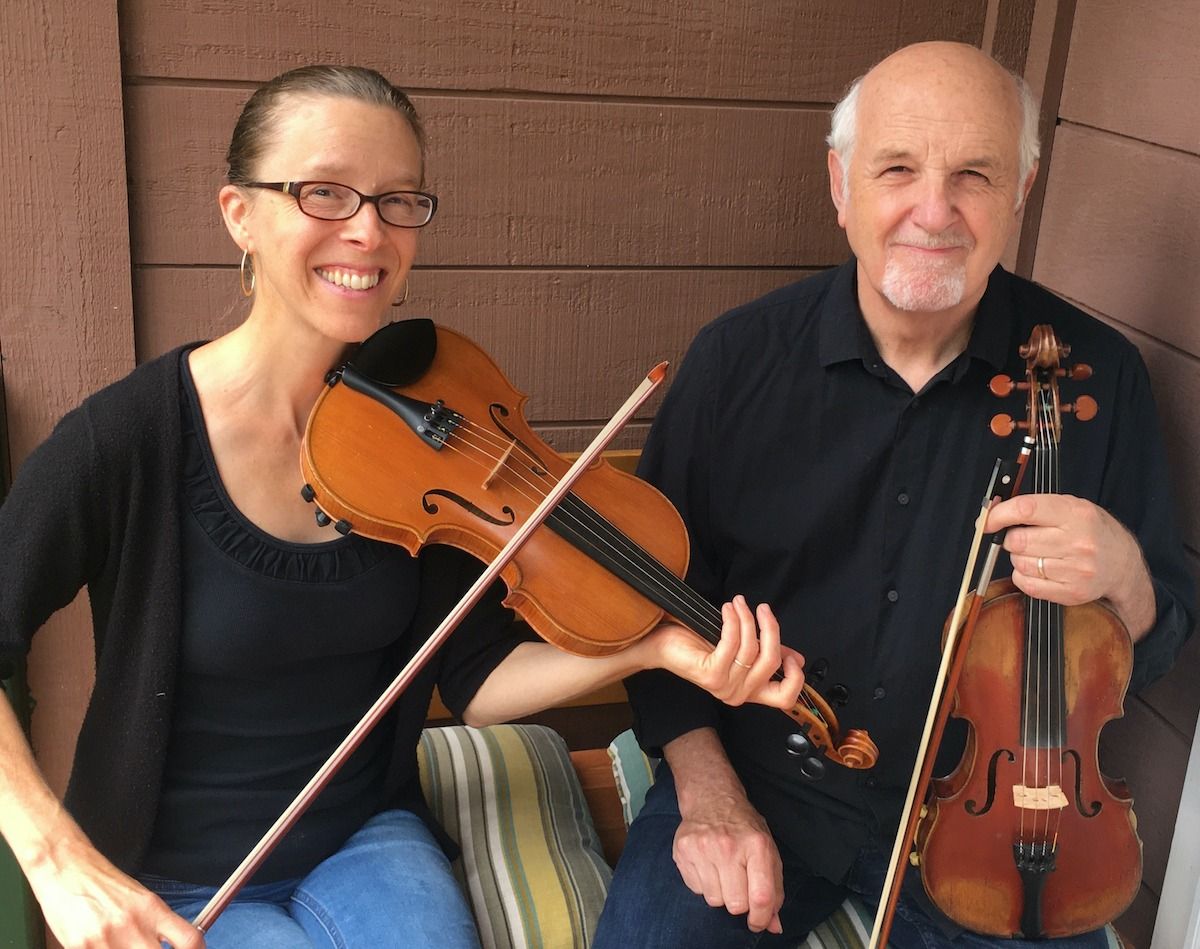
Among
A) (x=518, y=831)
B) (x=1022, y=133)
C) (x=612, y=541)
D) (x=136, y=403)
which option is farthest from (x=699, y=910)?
(x=1022, y=133)

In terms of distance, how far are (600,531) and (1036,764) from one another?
0.53 metres

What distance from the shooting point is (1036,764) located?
139cm

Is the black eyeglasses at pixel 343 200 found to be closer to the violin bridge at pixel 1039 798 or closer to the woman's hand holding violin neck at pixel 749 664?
the woman's hand holding violin neck at pixel 749 664

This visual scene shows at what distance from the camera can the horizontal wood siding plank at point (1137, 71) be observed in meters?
1.67

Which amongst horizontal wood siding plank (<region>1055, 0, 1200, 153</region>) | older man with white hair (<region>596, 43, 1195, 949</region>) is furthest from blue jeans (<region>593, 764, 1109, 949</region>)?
horizontal wood siding plank (<region>1055, 0, 1200, 153</region>)

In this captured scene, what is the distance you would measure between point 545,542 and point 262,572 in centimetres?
30

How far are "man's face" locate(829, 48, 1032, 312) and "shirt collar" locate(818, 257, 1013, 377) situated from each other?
7cm

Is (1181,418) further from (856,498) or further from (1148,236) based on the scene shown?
(856,498)

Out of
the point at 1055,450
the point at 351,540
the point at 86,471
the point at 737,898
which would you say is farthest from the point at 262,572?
the point at 1055,450

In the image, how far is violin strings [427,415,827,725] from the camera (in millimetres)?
1371

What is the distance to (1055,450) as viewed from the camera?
A: 53.6 inches

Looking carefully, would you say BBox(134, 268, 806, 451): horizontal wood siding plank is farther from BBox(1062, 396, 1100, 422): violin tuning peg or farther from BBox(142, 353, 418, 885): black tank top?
BBox(1062, 396, 1100, 422): violin tuning peg

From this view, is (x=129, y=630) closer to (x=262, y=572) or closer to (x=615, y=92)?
(x=262, y=572)

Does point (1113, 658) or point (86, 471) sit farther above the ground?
point (86, 471)
